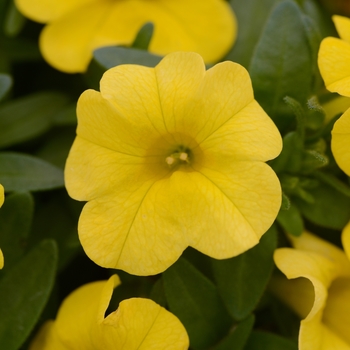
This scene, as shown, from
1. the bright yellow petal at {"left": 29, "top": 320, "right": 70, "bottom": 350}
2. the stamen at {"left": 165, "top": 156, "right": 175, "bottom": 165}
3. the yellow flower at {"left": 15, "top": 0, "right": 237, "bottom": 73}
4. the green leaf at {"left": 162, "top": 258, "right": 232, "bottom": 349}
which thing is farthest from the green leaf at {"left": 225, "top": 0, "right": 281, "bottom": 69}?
the bright yellow petal at {"left": 29, "top": 320, "right": 70, "bottom": 350}

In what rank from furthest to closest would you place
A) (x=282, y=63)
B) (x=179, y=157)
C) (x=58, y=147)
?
(x=58, y=147)
(x=282, y=63)
(x=179, y=157)

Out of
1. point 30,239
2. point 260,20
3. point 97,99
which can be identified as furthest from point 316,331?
point 260,20

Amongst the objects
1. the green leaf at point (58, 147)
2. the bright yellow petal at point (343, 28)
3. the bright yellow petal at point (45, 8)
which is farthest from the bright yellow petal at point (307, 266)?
the bright yellow petal at point (45, 8)

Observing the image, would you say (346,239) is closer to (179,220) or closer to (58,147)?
(179,220)

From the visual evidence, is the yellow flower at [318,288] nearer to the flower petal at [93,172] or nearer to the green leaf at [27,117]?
the flower petal at [93,172]

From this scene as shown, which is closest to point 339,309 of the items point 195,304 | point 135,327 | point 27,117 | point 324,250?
point 324,250

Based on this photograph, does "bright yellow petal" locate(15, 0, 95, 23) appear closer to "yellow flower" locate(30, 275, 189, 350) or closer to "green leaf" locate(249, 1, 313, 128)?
"green leaf" locate(249, 1, 313, 128)

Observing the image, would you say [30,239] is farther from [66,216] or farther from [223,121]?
[223,121]
